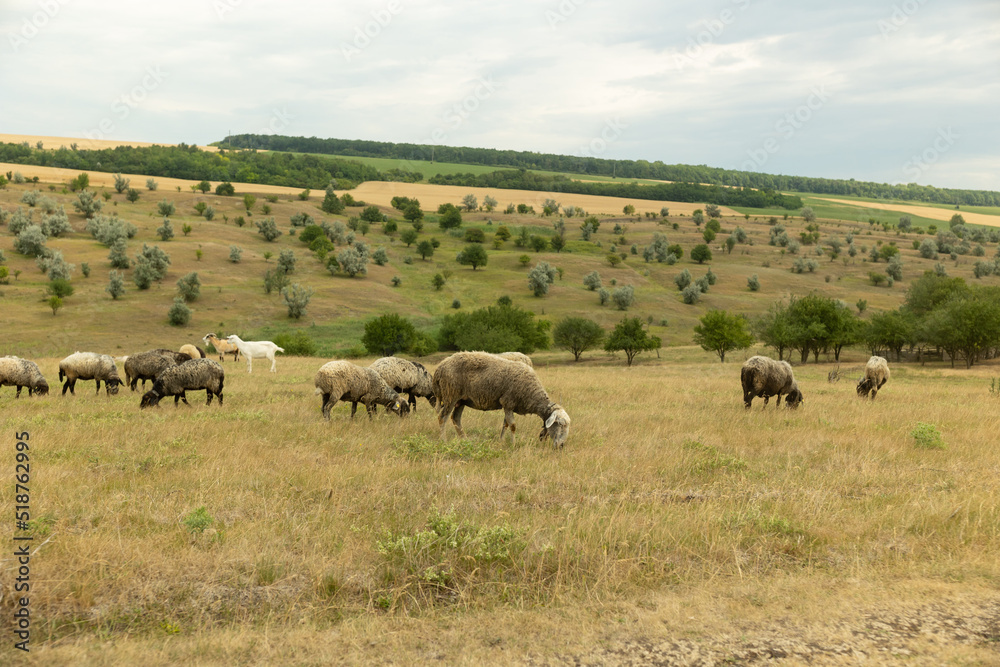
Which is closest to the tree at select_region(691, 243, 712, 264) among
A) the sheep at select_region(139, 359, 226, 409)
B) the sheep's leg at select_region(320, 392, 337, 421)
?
the sheep at select_region(139, 359, 226, 409)

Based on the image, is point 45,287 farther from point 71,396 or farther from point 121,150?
point 121,150

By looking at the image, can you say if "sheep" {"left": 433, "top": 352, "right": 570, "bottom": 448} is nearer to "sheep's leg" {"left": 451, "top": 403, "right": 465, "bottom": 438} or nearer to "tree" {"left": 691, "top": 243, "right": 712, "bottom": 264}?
"sheep's leg" {"left": 451, "top": 403, "right": 465, "bottom": 438}

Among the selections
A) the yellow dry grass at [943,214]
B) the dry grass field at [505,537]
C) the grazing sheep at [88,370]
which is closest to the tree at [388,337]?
the grazing sheep at [88,370]

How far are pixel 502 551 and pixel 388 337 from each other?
4775cm

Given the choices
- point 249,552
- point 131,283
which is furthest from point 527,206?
point 249,552

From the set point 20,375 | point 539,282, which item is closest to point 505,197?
point 539,282

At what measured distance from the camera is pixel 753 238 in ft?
456

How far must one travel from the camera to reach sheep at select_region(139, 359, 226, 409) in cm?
1686

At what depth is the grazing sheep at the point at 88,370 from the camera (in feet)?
63.7


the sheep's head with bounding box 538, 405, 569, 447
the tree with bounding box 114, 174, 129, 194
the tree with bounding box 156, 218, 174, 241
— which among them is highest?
the tree with bounding box 114, 174, 129, 194

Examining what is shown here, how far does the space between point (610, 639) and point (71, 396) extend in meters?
20.2

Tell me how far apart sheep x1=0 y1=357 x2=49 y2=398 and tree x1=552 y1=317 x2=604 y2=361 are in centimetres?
4707

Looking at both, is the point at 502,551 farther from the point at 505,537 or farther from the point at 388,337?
the point at 388,337

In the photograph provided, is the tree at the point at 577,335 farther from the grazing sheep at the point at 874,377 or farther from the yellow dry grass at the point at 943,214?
the yellow dry grass at the point at 943,214
